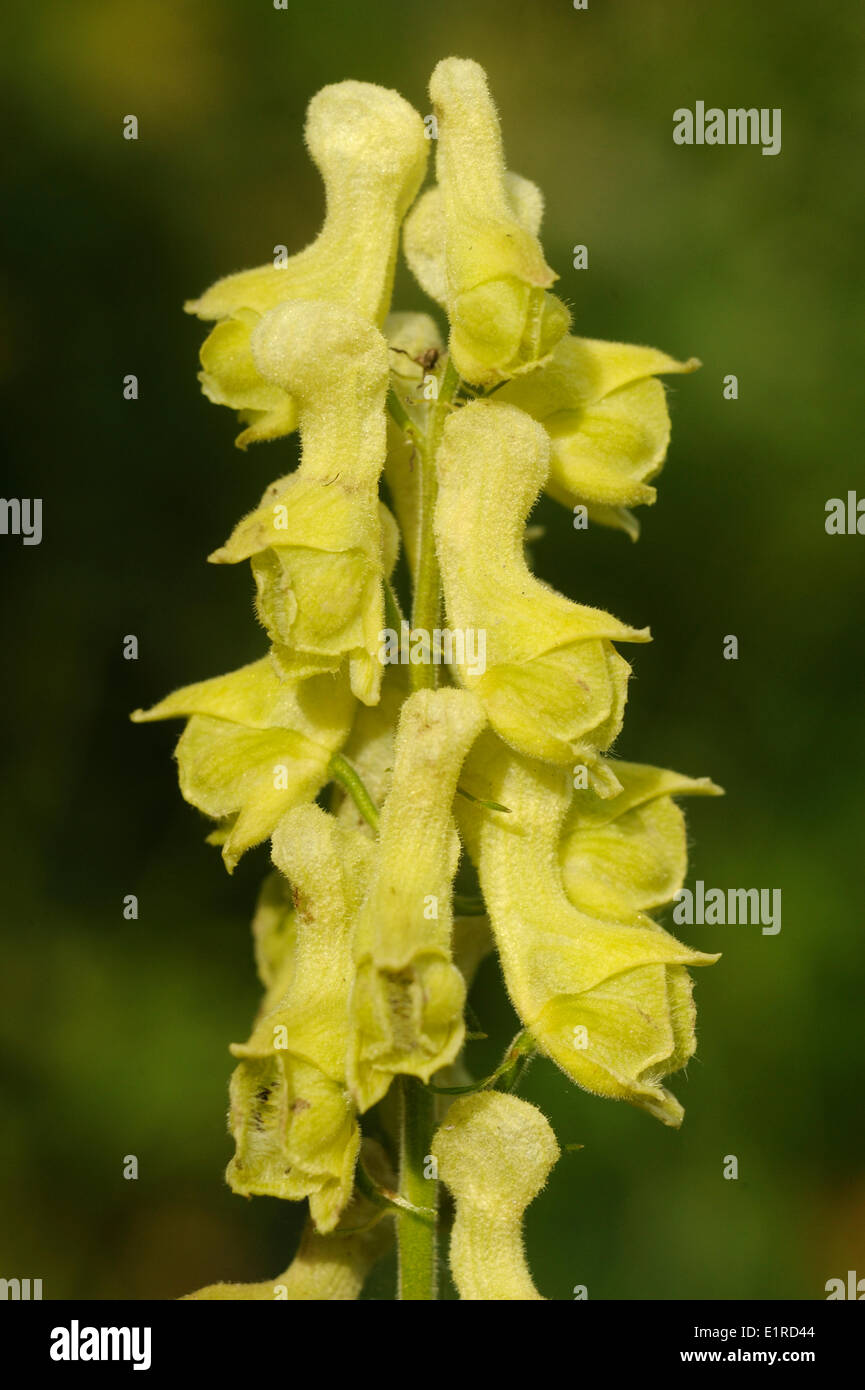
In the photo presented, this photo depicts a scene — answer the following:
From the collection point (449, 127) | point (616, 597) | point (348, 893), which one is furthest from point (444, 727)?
point (616, 597)

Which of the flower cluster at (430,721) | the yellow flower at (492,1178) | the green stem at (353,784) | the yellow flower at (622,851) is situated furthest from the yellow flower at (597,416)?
the yellow flower at (492,1178)

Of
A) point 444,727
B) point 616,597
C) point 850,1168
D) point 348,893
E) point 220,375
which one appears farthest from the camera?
point 616,597

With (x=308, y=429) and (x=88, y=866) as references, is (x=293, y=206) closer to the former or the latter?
(x=88, y=866)

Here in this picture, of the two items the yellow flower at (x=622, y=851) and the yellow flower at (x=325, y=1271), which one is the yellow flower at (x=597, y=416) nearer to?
the yellow flower at (x=622, y=851)
